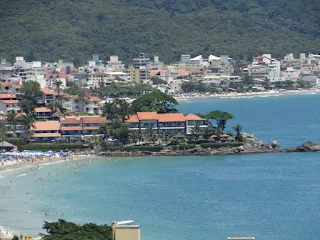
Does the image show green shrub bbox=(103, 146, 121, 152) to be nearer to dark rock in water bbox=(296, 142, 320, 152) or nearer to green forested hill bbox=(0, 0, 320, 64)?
dark rock in water bbox=(296, 142, 320, 152)

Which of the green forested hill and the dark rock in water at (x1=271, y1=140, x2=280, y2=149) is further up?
the green forested hill

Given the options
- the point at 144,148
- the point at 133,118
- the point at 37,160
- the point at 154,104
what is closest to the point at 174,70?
the point at 154,104

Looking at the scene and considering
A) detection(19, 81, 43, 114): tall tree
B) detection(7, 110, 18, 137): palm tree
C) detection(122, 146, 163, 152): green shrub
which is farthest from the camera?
detection(19, 81, 43, 114): tall tree

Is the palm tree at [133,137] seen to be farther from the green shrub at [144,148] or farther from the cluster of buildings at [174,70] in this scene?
the cluster of buildings at [174,70]

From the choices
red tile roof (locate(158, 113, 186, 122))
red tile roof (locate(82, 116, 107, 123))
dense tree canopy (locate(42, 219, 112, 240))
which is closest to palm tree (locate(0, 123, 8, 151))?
red tile roof (locate(82, 116, 107, 123))

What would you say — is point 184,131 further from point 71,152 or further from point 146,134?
point 71,152
